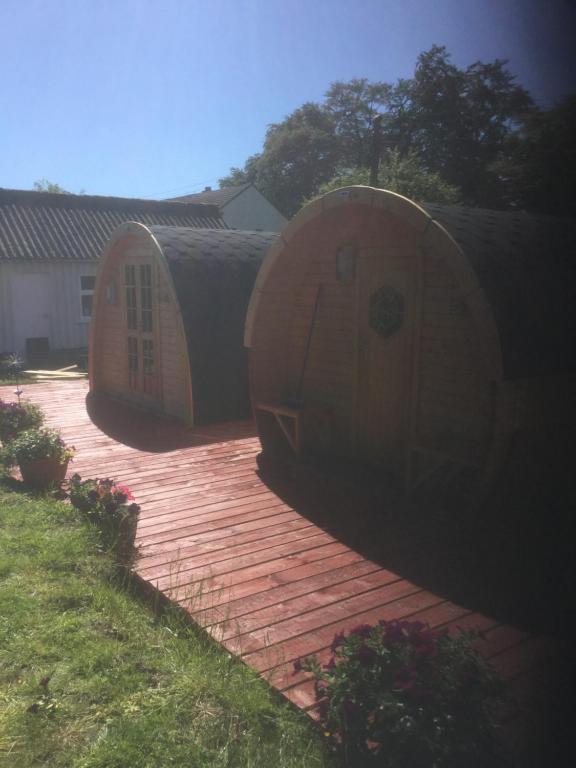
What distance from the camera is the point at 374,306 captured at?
6129mm

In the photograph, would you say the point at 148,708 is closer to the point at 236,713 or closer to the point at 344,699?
the point at 236,713

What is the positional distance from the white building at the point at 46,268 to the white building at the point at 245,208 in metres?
11.0

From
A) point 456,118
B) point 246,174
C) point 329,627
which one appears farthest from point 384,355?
point 246,174

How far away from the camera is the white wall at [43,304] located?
16953 mm

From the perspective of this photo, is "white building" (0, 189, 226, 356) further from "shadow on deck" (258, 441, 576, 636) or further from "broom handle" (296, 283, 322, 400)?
"shadow on deck" (258, 441, 576, 636)

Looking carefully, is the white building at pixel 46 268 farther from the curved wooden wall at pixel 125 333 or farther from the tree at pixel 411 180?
the tree at pixel 411 180

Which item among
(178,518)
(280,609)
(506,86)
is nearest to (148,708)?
(280,609)

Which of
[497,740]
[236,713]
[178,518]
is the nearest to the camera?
[497,740]

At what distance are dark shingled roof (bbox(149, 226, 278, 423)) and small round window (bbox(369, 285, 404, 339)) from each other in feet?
9.54

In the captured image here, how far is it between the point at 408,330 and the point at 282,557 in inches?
94.8

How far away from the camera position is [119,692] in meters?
2.97

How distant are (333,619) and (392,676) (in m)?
1.42

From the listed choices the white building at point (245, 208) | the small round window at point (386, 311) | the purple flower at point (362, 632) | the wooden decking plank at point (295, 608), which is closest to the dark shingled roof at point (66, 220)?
the white building at point (245, 208)

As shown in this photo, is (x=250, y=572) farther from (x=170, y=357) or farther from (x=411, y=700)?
(x=170, y=357)
